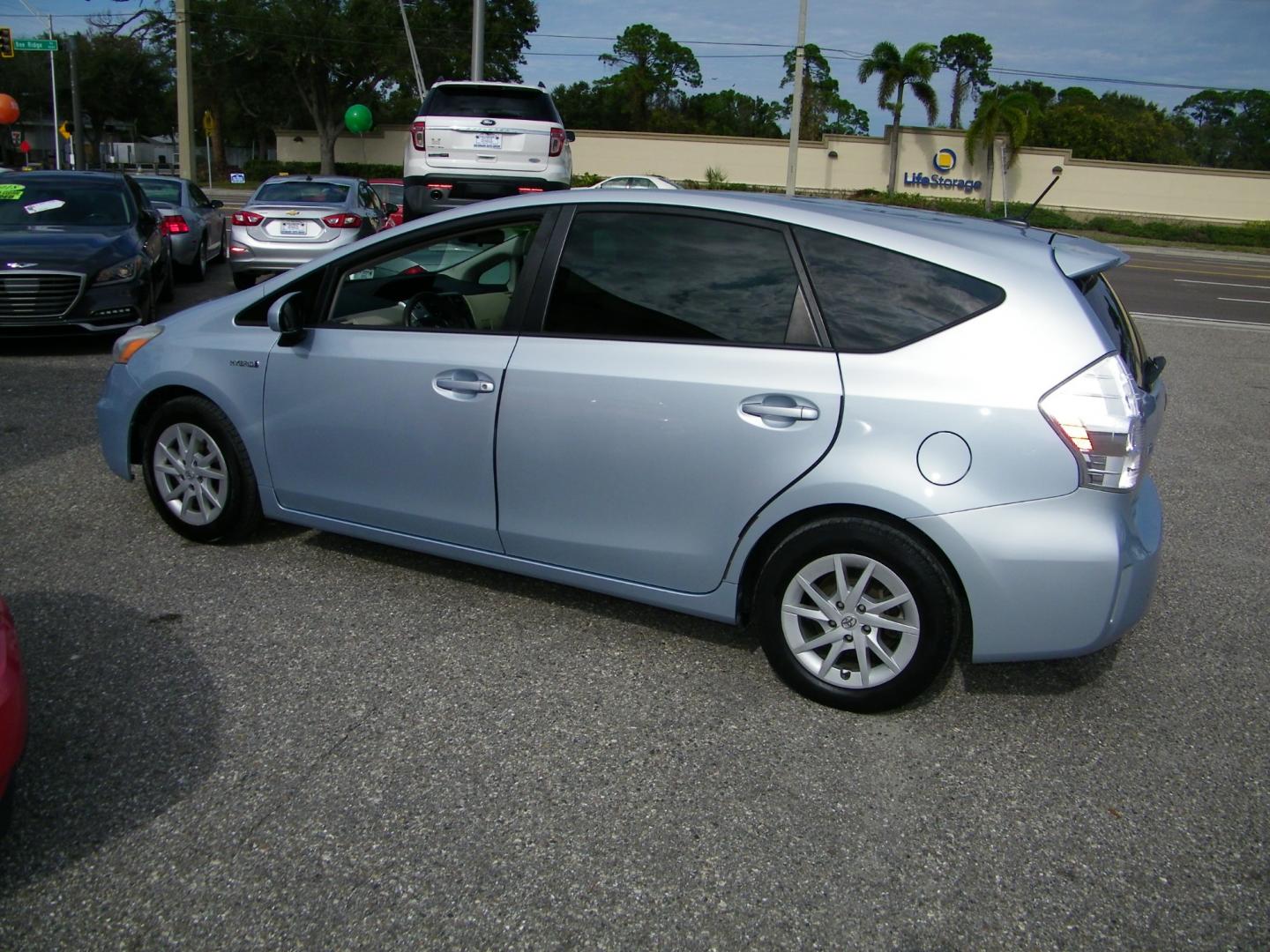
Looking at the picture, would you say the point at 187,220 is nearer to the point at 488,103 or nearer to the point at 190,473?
the point at 488,103

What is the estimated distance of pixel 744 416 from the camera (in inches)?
142

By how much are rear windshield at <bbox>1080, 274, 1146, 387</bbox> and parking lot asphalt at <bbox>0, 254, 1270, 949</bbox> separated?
118cm

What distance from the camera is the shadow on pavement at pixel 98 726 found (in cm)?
287

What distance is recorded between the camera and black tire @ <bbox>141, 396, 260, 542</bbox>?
474 cm

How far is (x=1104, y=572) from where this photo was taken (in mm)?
3281

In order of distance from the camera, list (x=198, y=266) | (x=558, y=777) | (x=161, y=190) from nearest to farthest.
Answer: (x=558, y=777)
(x=198, y=266)
(x=161, y=190)

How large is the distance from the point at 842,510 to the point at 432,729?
4.86ft

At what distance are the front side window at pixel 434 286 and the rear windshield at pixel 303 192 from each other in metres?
9.66

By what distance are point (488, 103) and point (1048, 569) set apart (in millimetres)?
11697

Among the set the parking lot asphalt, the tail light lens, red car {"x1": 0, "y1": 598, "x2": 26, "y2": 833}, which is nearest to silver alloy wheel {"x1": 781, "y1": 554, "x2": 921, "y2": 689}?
the parking lot asphalt

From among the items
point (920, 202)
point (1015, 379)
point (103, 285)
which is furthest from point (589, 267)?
point (920, 202)

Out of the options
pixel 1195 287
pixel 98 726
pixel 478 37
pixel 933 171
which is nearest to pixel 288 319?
pixel 98 726

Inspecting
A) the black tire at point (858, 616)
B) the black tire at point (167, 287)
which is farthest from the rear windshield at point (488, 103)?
the black tire at point (858, 616)

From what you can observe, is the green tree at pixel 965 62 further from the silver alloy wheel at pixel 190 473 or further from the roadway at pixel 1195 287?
the silver alloy wheel at pixel 190 473
